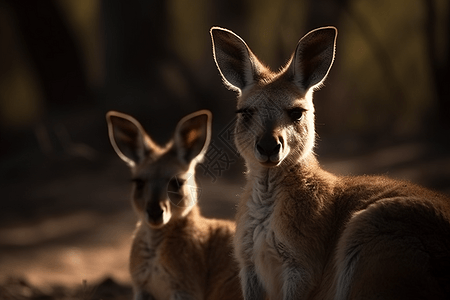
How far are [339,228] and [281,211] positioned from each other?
410mm

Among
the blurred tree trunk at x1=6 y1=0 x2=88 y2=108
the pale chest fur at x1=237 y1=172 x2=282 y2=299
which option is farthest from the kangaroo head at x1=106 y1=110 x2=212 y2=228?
the blurred tree trunk at x1=6 y1=0 x2=88 y2=108

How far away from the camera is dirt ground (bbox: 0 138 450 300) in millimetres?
6129

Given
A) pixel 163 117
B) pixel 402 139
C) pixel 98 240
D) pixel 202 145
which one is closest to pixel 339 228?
pixel 202 145

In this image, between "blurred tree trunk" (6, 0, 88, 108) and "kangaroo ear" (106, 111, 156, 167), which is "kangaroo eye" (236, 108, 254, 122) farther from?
"blurred tree trunk" (6, 0, 88, 108)

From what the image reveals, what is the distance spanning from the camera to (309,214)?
12.4ft

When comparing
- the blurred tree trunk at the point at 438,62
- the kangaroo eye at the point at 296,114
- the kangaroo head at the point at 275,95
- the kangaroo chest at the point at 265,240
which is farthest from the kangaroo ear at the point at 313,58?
the blurred tree trunk at the point at 438,62

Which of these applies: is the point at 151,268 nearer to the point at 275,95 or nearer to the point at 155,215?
the point at 155,215

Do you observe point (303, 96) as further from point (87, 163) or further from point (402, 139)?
point (402, 139)

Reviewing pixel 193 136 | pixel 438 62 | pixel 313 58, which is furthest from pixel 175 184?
pixel 438 62

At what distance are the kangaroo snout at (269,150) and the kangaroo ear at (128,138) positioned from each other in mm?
1885

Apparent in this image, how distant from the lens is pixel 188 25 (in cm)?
2280

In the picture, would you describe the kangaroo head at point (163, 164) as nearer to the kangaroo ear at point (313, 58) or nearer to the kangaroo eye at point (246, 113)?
the kangaroo eye at point (246, 113)

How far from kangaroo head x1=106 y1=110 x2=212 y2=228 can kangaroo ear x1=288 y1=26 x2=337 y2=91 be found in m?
1.13

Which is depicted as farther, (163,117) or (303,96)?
(163,117)
